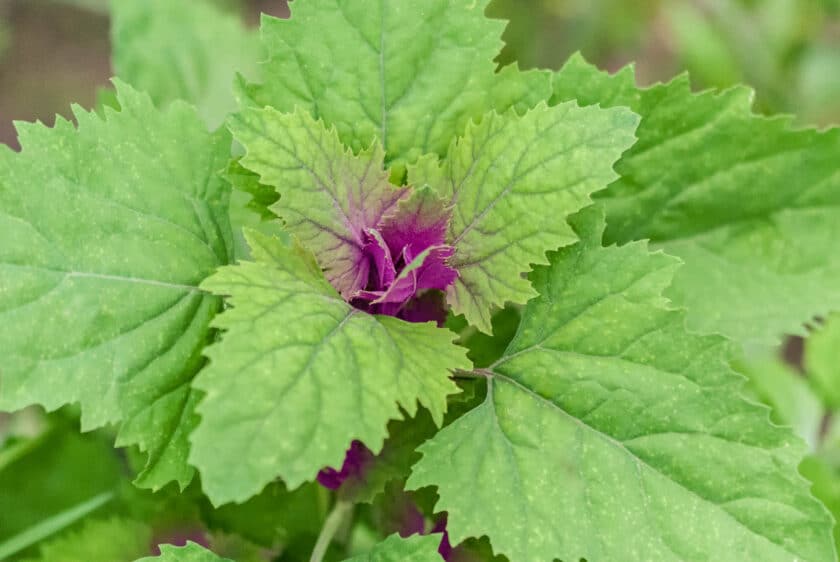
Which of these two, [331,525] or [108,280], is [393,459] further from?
[108,280]

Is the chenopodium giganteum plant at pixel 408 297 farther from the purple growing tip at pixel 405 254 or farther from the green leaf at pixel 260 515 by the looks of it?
the green leaf at pixel 260 515

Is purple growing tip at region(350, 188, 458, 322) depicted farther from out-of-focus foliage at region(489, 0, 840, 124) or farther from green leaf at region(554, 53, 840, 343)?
out-of-focus foliage at region(489, 0, 840, 124)

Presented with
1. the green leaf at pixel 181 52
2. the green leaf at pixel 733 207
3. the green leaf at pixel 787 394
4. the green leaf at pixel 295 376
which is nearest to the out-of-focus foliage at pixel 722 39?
the green leaf at pixel 787 394

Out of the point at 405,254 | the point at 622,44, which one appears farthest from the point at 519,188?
the point at 622,44

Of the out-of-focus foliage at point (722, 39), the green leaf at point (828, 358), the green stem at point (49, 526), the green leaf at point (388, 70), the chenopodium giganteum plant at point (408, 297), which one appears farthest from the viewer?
the out-of-focus foliage at point (722, 39)

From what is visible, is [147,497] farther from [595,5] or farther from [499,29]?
[595,5]

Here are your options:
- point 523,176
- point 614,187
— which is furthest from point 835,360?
point 523,176

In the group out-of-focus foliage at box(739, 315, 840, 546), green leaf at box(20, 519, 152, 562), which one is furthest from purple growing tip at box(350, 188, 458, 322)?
out-of-focus foliage at box(739, 315, 840, 546)
